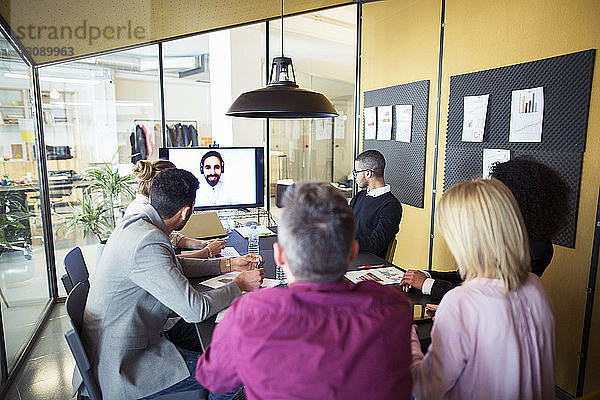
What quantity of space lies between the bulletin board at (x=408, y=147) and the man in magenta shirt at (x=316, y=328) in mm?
2759

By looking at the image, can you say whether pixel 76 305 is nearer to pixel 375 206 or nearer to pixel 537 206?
pixel 537 206

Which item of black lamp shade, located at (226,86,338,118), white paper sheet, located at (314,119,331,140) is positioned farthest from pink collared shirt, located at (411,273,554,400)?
white paper sheet, located at (314,119,331,140)

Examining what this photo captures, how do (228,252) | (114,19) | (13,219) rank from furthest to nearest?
(114,19) < (13,219) < (228,252)

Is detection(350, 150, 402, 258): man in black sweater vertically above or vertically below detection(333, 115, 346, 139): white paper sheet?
below

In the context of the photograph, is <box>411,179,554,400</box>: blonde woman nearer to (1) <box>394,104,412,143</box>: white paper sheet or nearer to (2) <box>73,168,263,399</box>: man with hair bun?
(2) <box>73,168,263,399</box>: man with hair bun

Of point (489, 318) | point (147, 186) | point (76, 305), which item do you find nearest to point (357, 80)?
point (147, 186)

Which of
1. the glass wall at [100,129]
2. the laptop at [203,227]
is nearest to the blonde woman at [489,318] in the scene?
the laptop at [203,227]

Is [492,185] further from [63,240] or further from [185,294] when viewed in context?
[63,240]

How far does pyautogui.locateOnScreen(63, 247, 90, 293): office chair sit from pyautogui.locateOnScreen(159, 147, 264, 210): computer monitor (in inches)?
54.5

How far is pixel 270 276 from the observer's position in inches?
82.1

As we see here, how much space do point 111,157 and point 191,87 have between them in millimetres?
2875

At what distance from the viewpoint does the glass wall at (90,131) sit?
4031 millimetres

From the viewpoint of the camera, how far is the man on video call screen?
11.6 feet

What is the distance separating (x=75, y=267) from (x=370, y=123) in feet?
10.1
